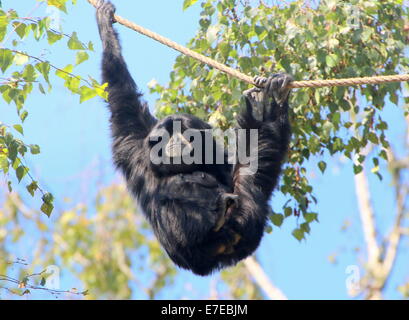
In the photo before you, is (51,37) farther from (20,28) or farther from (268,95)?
(268,95)

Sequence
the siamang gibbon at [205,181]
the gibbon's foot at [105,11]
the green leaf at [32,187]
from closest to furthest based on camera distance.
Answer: the green leaf at [32,187] → the siamang gibbon at [205,181] → the gibbon's foot at [105,11]

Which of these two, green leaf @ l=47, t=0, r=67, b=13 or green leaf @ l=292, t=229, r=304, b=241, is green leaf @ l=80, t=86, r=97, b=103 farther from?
green leaf @ l=292, t=229, r=304, b=241

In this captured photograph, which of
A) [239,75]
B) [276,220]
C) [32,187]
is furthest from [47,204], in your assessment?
[276,220]

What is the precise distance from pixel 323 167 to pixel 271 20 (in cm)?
165

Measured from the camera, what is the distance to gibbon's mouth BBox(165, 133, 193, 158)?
6055 mm

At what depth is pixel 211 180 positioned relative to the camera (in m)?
6.16

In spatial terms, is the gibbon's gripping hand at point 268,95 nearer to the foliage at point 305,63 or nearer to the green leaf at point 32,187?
the foliage at point 305,63

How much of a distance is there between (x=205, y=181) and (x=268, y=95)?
104 centimetres

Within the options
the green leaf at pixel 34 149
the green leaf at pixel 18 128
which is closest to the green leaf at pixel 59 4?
the green leaf at pixel 18 128

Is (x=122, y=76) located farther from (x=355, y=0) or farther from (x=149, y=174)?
(x=355, y=0)

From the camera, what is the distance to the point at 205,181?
20.0 ft

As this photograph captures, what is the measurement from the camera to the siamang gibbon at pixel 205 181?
19.3ft

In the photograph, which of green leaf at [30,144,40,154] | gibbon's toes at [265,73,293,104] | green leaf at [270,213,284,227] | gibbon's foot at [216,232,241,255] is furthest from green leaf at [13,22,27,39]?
green leaf at [270,213,284,227]

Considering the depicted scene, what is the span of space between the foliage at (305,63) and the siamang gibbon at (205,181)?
27cm
